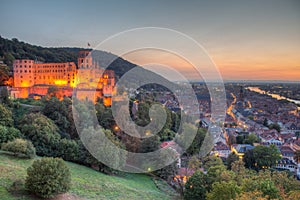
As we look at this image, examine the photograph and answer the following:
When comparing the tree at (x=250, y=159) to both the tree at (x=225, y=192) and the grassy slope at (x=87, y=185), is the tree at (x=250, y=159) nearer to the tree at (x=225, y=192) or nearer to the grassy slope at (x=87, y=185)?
the grassy slope at (x=87, y=185)

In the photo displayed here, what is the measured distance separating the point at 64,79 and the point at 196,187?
77.1 ft

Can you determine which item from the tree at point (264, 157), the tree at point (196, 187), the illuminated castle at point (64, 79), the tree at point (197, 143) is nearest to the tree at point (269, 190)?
the tree at point (196, 187)

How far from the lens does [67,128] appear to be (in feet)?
64.7

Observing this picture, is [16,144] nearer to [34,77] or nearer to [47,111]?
[47,111]

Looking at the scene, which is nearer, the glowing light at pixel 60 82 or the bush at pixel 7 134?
the bush at pixel 7 134

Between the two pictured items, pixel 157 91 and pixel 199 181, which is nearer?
pixel 199 181

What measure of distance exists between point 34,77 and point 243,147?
86.5 feet

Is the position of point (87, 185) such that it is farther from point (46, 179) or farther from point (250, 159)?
point (250, 159)

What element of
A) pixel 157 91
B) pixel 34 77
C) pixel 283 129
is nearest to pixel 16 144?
pixel 34 77

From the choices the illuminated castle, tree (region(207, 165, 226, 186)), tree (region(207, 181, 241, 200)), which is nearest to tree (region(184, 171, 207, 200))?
tree (region(207, 165, 226, 186))

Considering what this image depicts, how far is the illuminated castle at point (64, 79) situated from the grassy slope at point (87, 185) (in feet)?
46.8

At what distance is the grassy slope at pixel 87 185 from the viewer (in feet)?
31.3

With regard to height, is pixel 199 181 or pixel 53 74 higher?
pixel 53 74

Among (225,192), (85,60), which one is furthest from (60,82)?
(225,192)
